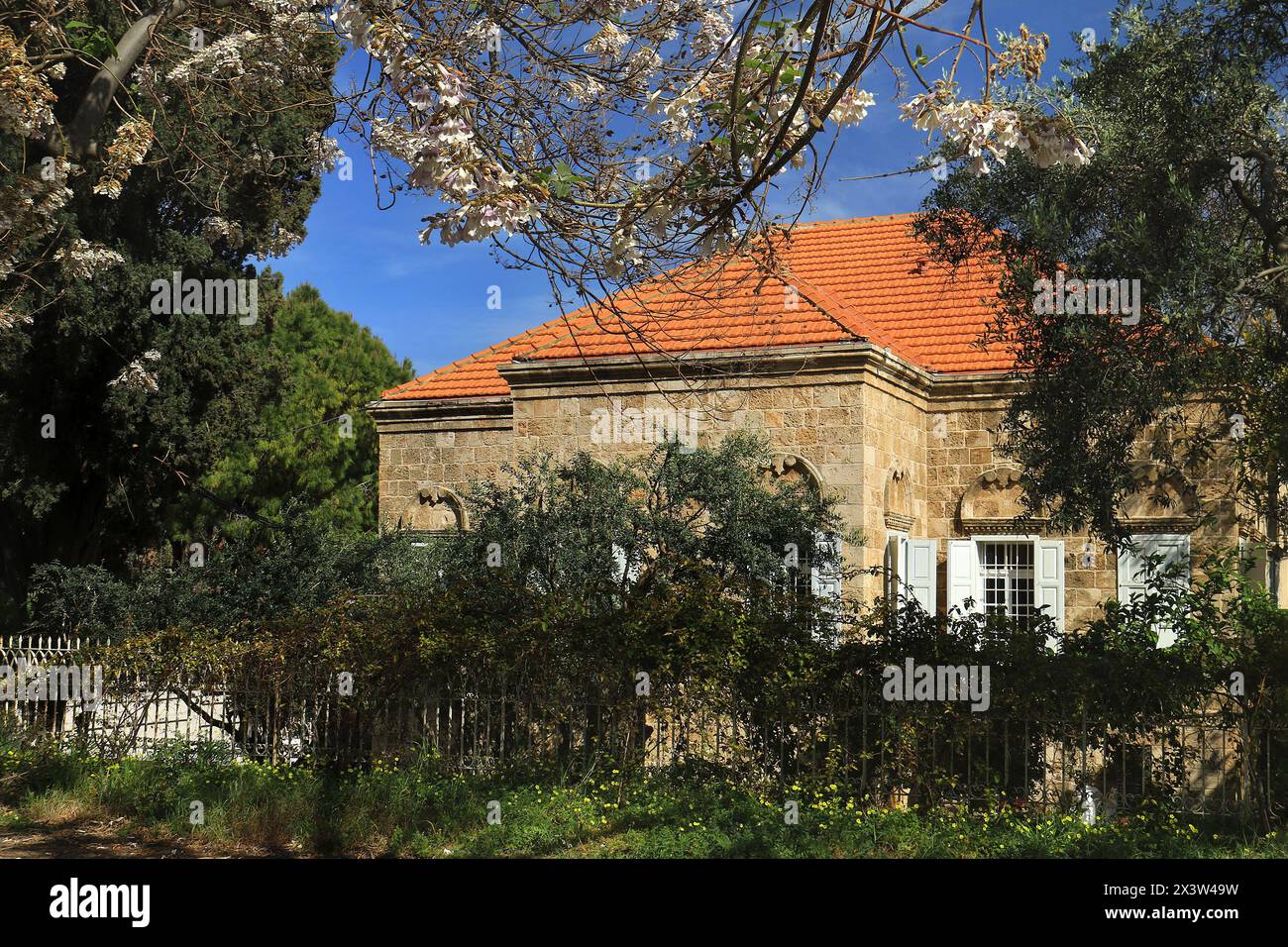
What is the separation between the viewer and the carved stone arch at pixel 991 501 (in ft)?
55.1

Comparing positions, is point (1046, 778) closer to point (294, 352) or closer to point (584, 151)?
point (584, 151)

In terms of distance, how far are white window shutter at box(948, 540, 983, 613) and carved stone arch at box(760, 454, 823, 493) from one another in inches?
98.1

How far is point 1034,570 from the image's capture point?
1641cm

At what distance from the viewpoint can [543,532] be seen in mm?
11828

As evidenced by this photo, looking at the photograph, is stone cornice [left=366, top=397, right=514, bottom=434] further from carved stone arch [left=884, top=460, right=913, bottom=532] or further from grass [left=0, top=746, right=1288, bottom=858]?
grass [left=0, top=746, right=1288, bottom=858]

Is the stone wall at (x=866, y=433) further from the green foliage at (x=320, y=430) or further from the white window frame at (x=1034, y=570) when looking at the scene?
the green foliage at (x=320, y=430)

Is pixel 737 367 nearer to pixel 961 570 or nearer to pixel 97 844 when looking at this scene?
pixel 961 570

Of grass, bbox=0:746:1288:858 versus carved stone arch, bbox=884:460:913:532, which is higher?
carved stone arch, bbox=884:460:913:532

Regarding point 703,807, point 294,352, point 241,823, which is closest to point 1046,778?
point 703,807

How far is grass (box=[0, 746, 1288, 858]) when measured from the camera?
344 inches
